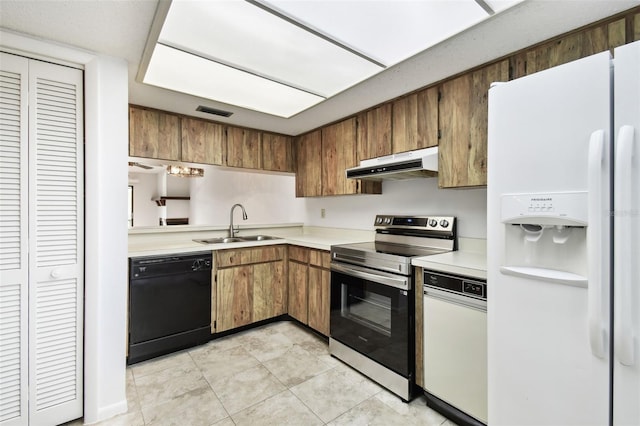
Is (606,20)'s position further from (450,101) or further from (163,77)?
(163,77)

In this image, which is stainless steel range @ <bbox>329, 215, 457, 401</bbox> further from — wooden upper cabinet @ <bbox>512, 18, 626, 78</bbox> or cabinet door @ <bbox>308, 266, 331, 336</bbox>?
wooden upper cabinet @ <bbox>512, 18, 626, 78</bbox>

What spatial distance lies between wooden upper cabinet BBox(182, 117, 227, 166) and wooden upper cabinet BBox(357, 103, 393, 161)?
144 centimetres

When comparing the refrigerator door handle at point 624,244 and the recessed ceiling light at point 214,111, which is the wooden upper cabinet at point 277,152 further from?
the refrigerator door handle at point 624,244

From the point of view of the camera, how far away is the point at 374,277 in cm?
216

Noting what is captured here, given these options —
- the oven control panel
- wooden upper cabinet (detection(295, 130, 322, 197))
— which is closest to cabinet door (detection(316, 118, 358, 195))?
wooden upper cabinet (detection(295, 130, 322, 197))

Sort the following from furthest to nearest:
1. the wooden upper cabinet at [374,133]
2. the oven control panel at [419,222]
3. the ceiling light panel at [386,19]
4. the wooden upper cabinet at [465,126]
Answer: the wooden upper cabinet at [374,133], the oven control panel at [419,222], the wooden upper cabinet at [465,126], the ceiling light panel at [386,19]

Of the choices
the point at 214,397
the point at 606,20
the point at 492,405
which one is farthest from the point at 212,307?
the point at 606,20

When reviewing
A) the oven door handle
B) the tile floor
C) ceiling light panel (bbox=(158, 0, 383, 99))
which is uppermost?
ceiling light panel (bbox=(158, 0, 383, 99))

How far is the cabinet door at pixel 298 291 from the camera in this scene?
301 centimetres

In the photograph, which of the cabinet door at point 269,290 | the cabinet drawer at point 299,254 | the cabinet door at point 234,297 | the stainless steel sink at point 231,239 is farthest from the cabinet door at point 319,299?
the stainless steel sink at point 231,239

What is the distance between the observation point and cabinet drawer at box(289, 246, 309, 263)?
9.85 ft

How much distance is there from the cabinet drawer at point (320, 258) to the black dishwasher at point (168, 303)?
96 cm

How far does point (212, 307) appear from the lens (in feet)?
9.12

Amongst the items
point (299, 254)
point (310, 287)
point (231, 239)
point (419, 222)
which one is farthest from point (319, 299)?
point (231, 239)
